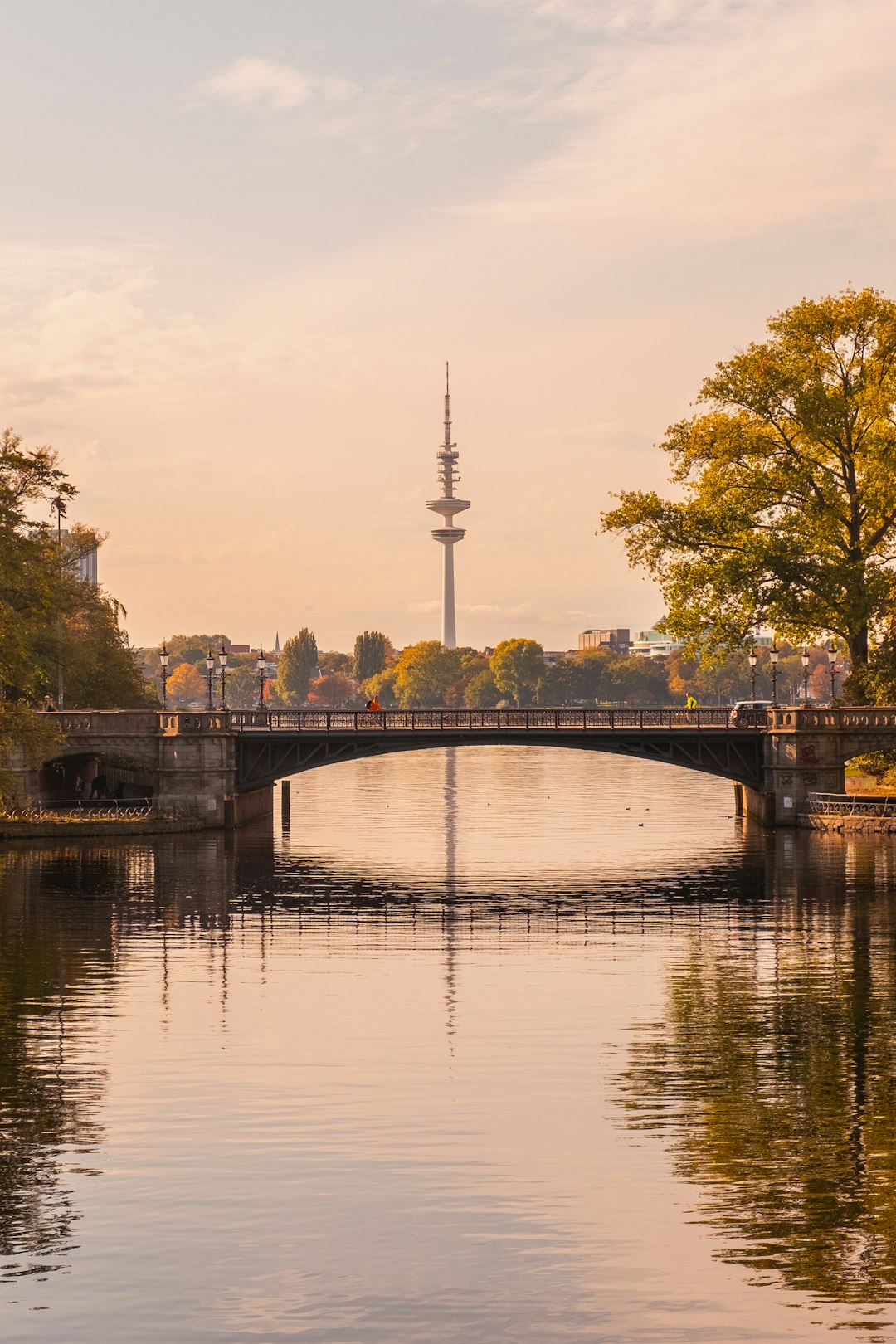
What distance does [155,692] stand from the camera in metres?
115

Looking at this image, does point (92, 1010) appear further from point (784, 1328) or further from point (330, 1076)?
point (784, 1328)

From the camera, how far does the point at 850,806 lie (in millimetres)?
84812

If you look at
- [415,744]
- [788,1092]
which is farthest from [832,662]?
[788,1092]

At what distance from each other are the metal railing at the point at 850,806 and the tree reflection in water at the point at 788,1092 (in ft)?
89.2

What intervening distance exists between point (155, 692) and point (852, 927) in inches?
2718

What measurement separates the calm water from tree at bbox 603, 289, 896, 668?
90.4ft

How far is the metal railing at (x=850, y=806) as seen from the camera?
83188 mm

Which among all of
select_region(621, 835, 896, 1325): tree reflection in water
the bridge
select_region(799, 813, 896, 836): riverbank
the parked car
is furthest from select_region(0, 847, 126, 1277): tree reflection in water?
the parked car

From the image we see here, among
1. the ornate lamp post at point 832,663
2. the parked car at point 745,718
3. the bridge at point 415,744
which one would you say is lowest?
the bridge at point 415,744

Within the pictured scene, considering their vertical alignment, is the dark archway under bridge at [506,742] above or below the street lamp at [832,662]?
below

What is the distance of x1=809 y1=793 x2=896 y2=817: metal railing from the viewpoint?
8319 centimetres

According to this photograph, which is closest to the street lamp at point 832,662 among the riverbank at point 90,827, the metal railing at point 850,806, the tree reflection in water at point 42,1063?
the metal railing at point 850,806

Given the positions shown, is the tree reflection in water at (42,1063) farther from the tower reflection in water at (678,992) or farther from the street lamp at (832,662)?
the street lamp at (832,662)

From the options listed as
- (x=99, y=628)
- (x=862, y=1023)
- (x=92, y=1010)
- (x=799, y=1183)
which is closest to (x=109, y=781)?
(x=99, y=628)
